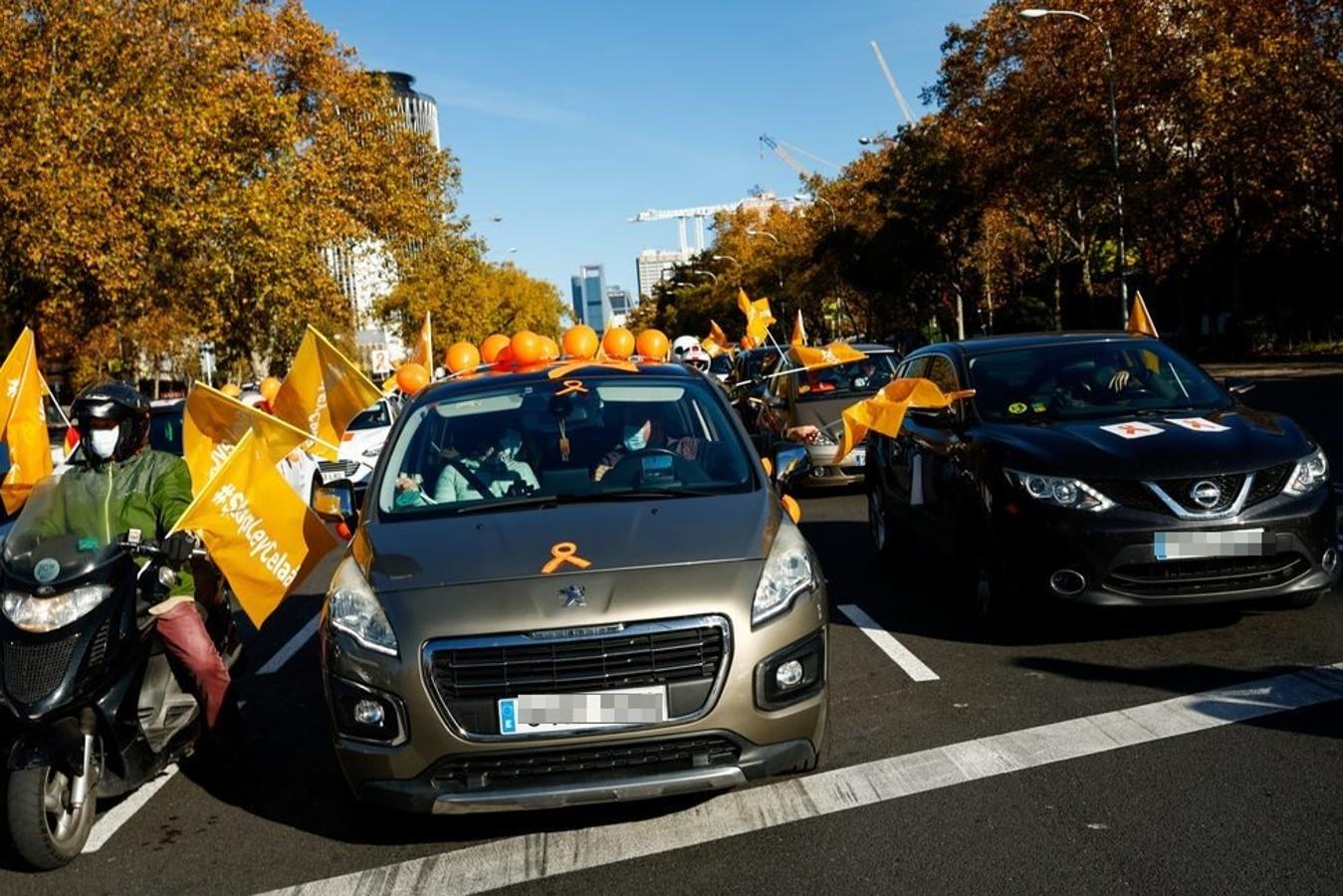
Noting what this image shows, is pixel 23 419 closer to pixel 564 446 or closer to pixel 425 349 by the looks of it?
pixel 564 446

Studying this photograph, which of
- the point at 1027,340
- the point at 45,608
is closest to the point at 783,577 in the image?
the point at 45,608

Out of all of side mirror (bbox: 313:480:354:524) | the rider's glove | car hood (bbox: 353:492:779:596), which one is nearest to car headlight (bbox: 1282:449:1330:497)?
car hood (bbox: 353:492:779:596)

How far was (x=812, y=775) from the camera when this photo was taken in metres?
4.99

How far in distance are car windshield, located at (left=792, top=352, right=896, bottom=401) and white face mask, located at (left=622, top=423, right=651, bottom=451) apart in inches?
390

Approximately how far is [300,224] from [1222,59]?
66.9ft

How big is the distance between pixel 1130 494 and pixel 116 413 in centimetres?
445

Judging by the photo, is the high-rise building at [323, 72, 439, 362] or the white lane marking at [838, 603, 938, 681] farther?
the high-rise building at [323, 72, 439, 362]

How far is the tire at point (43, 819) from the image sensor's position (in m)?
4.36

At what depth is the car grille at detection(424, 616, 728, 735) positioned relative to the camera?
162 inches

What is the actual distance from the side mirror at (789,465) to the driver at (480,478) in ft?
3.47

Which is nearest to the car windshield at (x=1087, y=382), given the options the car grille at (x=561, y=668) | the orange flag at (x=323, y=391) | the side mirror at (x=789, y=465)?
the side mirror at (x=789, y=465)

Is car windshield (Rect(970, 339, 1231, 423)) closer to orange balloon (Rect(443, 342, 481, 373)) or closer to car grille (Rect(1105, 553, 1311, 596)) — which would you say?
car grille (Rect(1105, 553, 1311, 596))


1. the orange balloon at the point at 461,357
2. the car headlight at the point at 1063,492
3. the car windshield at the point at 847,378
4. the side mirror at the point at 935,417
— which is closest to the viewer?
the car headlight at the point at 1063,492

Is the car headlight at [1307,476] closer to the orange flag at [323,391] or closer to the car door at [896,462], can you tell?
the car door at [896,462]
